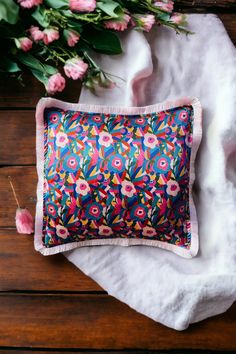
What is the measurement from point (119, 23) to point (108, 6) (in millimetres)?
41

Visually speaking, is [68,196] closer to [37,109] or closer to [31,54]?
[37,109]

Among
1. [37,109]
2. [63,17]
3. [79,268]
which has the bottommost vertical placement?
[79,268]

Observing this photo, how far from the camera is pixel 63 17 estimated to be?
0.90 meters

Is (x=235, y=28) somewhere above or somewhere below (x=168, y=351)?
above

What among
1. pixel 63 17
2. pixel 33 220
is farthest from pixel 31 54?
pixel 33 220

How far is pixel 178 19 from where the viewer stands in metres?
0.96

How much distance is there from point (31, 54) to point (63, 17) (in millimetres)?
115

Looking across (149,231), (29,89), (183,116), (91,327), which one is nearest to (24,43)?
(29,89)

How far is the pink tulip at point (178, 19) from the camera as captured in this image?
96 centimetres

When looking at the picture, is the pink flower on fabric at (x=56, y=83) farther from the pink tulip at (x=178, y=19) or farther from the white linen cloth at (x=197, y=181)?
the pink tulip at (x=178, y=19)

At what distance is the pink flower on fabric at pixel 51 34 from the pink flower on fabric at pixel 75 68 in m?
0.05

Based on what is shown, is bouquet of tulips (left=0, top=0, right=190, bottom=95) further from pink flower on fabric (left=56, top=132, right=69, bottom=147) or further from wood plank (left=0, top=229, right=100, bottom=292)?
wood plank (left=0, top=229, right=100, bottom=292)

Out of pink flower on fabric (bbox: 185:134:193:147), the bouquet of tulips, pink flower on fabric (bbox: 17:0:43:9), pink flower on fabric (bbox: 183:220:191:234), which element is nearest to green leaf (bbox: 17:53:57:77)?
the bouquet of tulips

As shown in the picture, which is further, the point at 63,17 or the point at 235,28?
the point at 235,28
